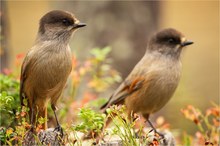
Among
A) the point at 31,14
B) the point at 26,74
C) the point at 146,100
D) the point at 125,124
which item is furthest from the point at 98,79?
the point at 31,14

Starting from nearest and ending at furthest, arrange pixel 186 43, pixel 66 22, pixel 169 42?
pixel 66 22, pixel 186 43, pixel 169 42

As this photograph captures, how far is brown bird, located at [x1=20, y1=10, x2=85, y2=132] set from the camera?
274 inches

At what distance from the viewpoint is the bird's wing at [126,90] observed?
7.85 meters

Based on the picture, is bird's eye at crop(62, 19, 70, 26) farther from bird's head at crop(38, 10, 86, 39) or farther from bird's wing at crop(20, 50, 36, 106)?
bird's wing at crop(20, 50, 36, 106)

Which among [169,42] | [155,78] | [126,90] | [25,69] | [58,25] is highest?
[58,25]

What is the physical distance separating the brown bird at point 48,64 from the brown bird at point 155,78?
1.02m

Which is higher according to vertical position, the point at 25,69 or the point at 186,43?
the point at 25,69

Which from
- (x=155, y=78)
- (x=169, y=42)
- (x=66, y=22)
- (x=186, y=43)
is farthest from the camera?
(x=169, y=42)

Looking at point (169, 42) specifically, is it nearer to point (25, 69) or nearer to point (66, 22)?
point (66, 22)

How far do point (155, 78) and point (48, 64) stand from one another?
1.40 metres

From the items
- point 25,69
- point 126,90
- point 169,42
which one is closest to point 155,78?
point 126,90

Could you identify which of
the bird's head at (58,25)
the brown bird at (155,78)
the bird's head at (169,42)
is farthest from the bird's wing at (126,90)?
the bird's head at (58,25)

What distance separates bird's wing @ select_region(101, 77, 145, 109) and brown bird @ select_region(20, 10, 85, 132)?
36.8 inches

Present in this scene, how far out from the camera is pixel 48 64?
698 centimetres
